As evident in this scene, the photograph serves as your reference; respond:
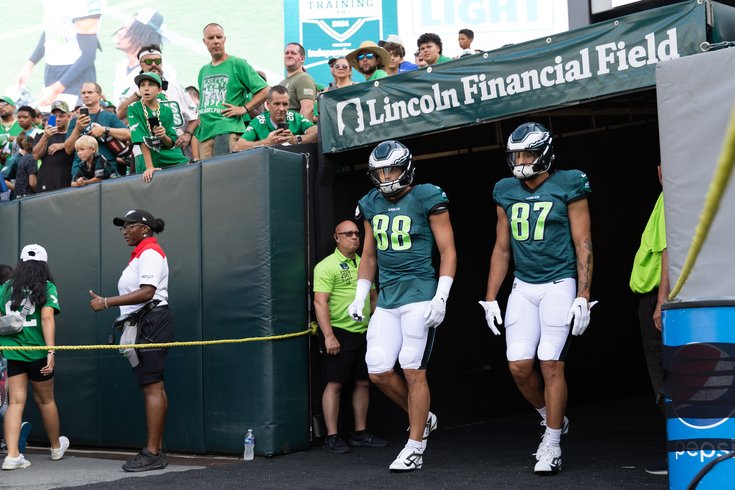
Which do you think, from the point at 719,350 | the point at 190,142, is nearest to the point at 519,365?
the point at 719,350

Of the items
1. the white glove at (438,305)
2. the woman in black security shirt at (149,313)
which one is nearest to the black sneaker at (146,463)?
the woman in black security shirt at (149,313)

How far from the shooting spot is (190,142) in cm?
1001

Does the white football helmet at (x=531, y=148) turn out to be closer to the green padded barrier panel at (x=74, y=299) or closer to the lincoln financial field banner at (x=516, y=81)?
the lincoln financial field banner at (x=516, y=81)

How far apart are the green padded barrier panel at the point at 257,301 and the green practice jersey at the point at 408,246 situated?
1.16 m

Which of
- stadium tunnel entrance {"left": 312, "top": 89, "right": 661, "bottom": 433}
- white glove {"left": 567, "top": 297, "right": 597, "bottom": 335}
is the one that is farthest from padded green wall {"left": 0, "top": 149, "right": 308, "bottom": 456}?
white glove {"left": 567, "top": 297, "right": 597, "bottom": 335}

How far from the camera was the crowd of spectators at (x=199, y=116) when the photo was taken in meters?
8.55

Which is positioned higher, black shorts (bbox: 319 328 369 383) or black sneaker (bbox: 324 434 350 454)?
black shorts (bbox: 319 328 369 383)

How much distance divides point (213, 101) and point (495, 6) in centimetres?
1024

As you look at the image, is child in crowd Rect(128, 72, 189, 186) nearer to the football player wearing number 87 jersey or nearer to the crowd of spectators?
the crowd of spectators

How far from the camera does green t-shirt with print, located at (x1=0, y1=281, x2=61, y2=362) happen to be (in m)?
7.64

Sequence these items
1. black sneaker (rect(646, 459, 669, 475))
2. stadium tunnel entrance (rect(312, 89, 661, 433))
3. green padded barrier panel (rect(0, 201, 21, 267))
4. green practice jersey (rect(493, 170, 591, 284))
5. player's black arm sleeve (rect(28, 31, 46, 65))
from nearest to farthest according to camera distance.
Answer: black sneaker (rect(646, 459, 669, 475)) → green practice jersey (rect(493, 170, 591, 284)) → stadium tunnel entrance (rect(312, 89, 661, 433)) → green padded barrier panel (rect(0, 201, 21, 267)) → player's black arm sleeve (rect(28, 31, 46, 65))

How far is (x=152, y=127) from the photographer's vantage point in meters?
8.76

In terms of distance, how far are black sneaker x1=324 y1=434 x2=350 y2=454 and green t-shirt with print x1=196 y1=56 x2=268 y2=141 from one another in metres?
3.17

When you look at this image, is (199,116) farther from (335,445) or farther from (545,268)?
(545,268)
